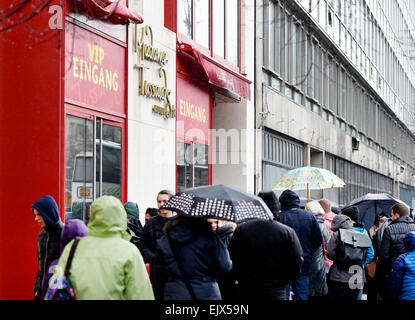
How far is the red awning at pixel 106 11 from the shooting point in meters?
10.7

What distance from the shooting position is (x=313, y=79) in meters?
27.0

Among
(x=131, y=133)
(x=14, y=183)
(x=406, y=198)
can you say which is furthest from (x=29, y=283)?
(x=406, y=198)

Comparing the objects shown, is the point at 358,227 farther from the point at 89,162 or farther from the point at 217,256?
the point at 217,256

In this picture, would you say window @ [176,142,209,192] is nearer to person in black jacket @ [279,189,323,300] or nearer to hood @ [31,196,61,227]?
person in black jacket @ [279,189,323,300]

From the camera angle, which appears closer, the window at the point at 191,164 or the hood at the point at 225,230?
the hood at the point at 225,230

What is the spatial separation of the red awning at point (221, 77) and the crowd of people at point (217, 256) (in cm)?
508

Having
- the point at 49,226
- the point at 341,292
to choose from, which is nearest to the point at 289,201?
the point at 341,292

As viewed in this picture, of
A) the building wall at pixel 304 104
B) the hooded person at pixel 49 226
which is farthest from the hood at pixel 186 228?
the building wall at pixel 304 104

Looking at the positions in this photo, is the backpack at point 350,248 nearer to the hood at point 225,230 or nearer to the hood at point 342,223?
the hood at point 342,223

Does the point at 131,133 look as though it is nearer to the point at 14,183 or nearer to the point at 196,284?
the point at 14,183

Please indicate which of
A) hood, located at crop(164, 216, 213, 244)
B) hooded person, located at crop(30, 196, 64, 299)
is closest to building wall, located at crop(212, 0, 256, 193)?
hooded person, located at crop(30, 196, 64, 299)
